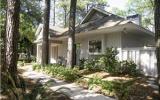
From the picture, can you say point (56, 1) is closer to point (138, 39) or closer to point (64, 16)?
point (64, 16)

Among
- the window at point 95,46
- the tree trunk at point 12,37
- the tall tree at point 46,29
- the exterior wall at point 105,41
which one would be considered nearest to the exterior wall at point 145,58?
the exterior wall at point 105,41

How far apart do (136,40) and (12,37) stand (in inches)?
487

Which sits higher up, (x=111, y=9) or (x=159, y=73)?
(x=111, y=9)

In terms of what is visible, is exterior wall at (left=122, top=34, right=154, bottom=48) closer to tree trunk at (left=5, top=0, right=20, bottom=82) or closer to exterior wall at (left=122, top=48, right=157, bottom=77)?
exterior wall at (left=122, top=48, right=157, bottom=77)

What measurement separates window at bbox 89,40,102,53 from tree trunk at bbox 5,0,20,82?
12.0 meters

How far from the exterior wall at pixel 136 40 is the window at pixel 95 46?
2.61 meters

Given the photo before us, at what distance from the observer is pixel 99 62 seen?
1847 centimetres

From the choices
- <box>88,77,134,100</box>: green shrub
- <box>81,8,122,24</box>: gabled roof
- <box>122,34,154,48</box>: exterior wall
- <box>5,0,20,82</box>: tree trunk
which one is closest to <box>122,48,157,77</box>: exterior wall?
<box>122,34,154,48</box>: exterior wall

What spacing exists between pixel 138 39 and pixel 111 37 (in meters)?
2.13

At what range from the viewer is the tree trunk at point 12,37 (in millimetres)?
9672

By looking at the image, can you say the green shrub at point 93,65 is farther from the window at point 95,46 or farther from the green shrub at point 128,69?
the green shrub at point 128,69

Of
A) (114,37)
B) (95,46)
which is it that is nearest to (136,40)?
(114,37)

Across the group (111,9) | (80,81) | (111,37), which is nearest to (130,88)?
(80,81)

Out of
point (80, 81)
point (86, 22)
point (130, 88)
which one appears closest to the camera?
point (130, 88)
